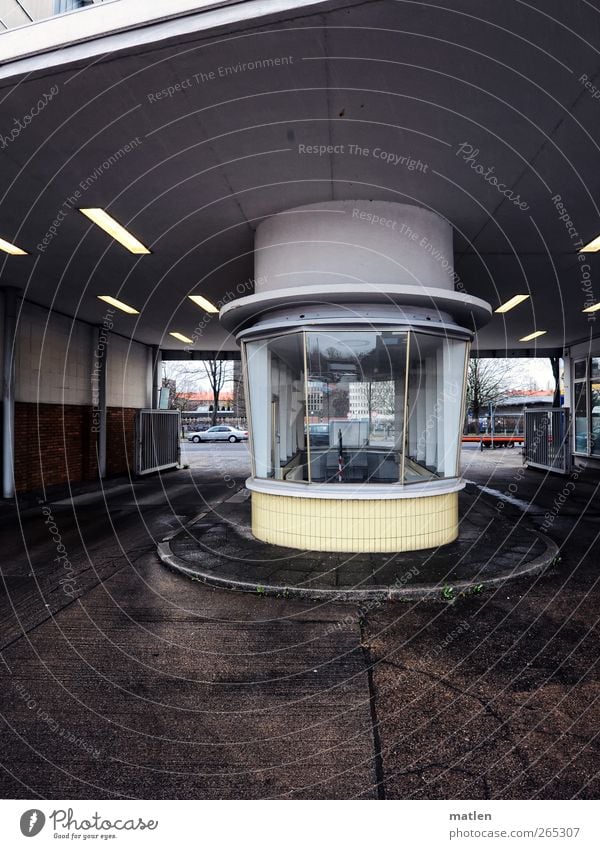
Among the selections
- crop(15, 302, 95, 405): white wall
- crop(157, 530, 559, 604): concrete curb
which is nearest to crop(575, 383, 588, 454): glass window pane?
crop(157, 530, 559, 604): concrete curb

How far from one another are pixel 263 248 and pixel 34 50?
13.1ft

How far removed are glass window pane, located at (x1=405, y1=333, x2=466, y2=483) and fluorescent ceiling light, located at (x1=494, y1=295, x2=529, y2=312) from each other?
6.49 metres

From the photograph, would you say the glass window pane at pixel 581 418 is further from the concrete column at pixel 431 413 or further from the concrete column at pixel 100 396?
the concrete column at pixel 100 396

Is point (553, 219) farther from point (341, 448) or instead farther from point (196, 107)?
point (196, 107)

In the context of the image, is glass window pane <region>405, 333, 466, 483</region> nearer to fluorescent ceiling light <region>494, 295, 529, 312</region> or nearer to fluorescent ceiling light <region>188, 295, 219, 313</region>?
fluorescent ceiling light <region>494, 295, 529, 312</region>

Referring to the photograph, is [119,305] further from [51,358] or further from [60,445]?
[60,445]

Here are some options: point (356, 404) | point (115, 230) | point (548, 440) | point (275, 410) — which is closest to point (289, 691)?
point (275, 410)

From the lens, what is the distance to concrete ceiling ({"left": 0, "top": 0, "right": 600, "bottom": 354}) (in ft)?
13.7

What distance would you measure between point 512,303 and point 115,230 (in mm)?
10670

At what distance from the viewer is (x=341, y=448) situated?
8.66 m

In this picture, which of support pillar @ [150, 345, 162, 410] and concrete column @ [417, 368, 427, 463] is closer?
concrete column @ [417, 368, 427, 463]

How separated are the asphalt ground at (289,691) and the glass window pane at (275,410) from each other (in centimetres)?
247

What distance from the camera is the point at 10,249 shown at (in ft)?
30.6

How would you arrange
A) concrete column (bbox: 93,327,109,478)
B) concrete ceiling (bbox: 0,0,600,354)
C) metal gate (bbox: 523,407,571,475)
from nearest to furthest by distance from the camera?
concrete ceiling (bbox: 0,0,600,354) → concrete column (bbox: 93,327,109,478) → metal gate (bbox: 523,407,571,475)
